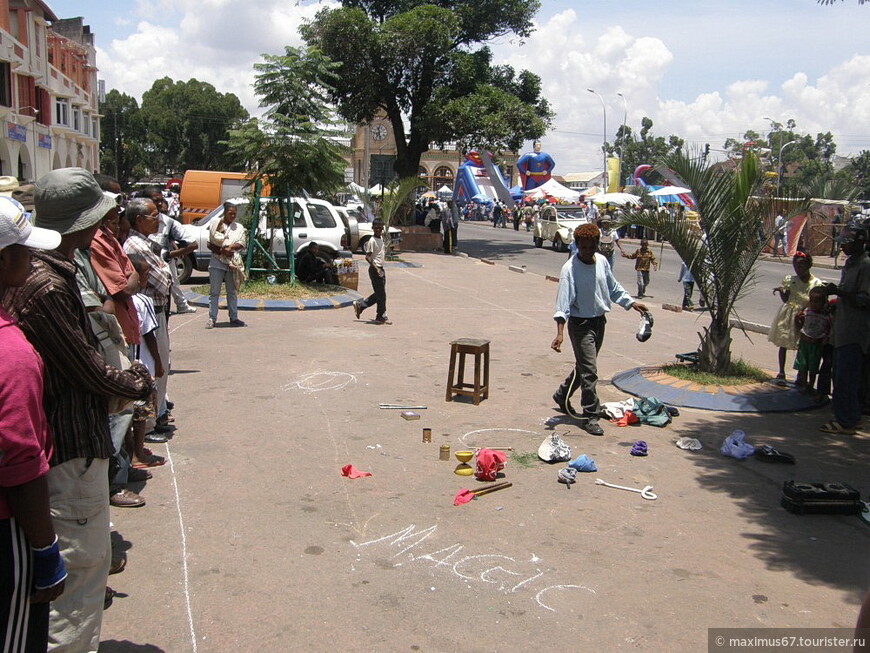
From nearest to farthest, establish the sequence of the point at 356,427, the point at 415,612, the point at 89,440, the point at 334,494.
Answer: the point at 89,440 → the point at 415,612 → the point at 334,494 → the point at 356,427

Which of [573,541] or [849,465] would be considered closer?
[573,541]

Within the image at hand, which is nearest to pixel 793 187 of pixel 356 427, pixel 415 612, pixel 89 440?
pixel 356 427

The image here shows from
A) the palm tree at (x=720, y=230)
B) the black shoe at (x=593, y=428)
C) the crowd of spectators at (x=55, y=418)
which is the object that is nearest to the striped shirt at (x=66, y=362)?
the crowd of spectators at (x=55, y=418)

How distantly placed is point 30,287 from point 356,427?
437 centimetres

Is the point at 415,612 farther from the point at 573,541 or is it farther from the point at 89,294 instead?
the point at 89,294

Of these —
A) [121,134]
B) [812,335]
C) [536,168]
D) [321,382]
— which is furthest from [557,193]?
[121,134]

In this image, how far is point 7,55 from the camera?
100 ft

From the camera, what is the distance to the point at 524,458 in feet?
20.1

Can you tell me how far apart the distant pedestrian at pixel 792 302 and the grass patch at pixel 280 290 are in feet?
27.6

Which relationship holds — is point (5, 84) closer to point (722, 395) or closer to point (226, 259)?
point (226, 259)

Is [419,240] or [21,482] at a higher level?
[419,240]

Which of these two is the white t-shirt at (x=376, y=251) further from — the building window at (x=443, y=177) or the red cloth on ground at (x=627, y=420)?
the building window at (x=443, y=177)

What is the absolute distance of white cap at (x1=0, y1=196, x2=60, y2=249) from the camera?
231cm

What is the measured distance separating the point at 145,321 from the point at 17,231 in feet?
11.0
